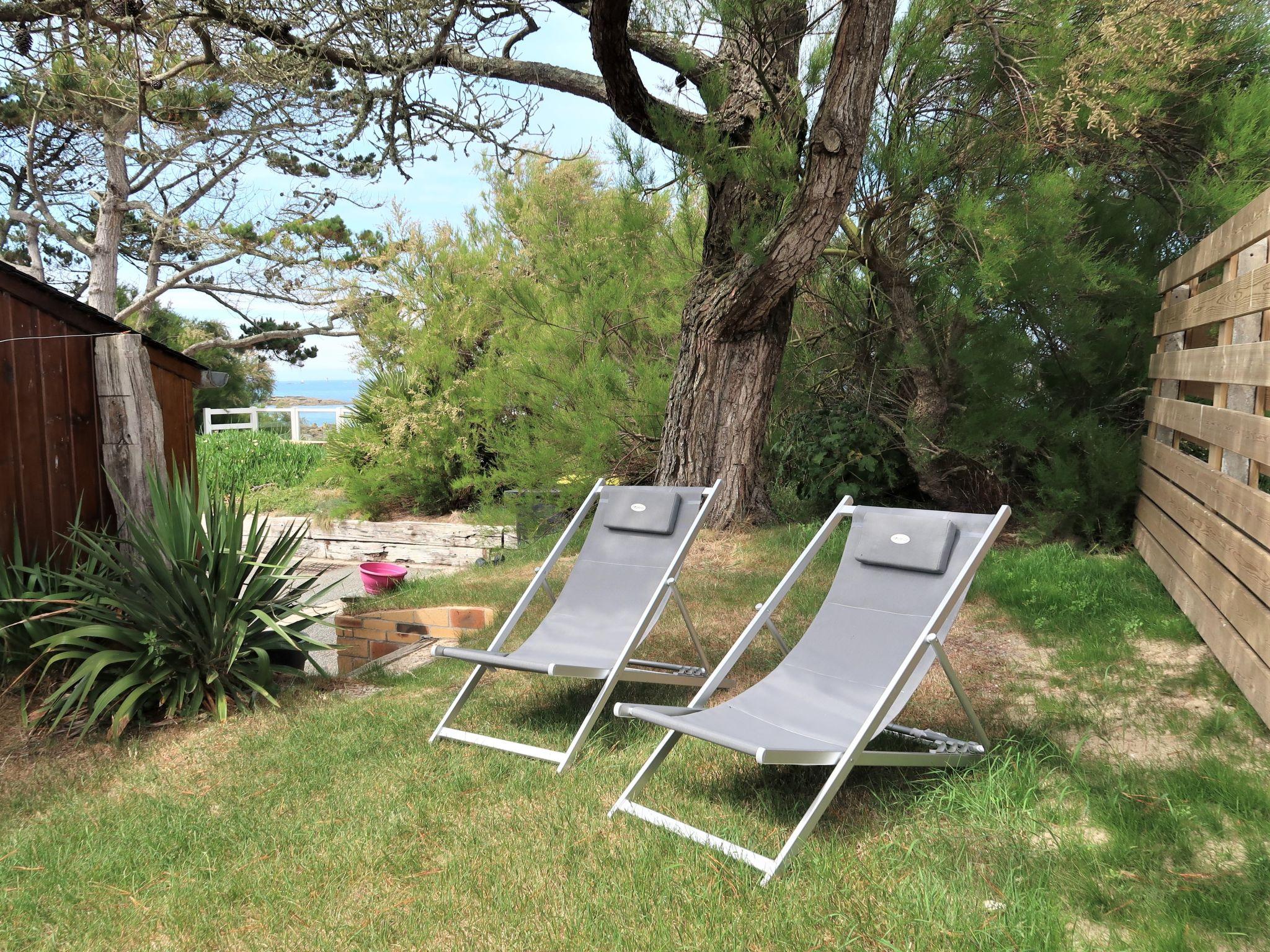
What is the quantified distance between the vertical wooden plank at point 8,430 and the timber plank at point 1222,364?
5724 millimetres

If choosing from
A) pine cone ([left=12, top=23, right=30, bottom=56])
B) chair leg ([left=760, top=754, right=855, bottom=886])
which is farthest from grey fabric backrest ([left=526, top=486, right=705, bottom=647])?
pine cone ([left=12, top=23, right=30, bottom=56])

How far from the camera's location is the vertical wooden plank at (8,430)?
471 cm

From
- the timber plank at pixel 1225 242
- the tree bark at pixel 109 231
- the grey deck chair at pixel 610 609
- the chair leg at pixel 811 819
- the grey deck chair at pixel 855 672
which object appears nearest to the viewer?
the chair leg at pixel 811 819

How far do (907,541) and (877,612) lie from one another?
11.2 inches

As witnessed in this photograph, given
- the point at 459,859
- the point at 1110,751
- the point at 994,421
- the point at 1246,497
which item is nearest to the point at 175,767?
the point at 459,859

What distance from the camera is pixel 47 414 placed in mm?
4934

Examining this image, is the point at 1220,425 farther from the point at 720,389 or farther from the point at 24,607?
the point at 24,607

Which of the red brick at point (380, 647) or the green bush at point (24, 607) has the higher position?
the green bush at point (24, 607)

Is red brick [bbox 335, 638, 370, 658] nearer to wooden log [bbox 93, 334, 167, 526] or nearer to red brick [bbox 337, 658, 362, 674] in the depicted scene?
red brick [bbox 337, 658, 362, 674]

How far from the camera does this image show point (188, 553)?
14.6ft

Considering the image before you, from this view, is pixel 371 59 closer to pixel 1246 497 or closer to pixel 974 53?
pixel 974 53

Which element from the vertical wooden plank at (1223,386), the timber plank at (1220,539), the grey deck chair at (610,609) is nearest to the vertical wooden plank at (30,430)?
the grey deck chair at (610,609)

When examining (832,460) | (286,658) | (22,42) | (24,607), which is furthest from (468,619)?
(22,42)

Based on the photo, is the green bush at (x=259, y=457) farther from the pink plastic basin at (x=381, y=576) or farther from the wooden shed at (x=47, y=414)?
the wooden shed at (x=47, y=414)
